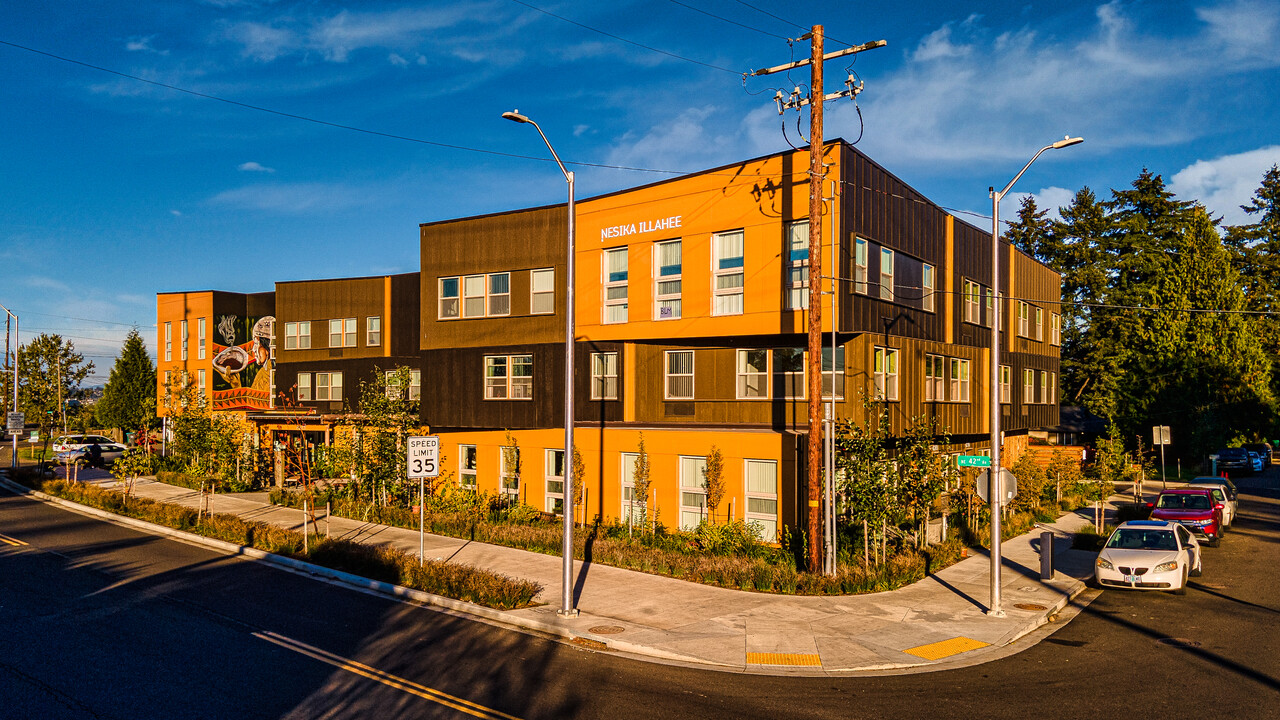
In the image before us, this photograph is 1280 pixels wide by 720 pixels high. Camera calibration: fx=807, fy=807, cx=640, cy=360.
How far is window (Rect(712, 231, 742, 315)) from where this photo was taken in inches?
968

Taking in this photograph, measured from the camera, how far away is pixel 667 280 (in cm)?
2634

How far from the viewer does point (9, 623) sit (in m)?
14.5

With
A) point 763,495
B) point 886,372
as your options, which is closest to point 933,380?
point 886,372

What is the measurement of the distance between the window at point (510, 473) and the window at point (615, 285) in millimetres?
6176

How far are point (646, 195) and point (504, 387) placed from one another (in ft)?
29.3

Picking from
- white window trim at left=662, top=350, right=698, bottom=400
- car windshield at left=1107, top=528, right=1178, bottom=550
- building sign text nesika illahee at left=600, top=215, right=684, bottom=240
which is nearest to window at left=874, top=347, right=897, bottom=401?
white window trim at left=662, top=350, right=698, bottom=400

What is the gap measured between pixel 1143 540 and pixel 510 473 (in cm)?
1970

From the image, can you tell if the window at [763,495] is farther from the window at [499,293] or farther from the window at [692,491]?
the window at [499,293]

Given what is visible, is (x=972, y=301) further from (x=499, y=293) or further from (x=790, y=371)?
(x=499, y=293)

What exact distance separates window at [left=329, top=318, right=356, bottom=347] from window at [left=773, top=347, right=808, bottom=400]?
24.8m

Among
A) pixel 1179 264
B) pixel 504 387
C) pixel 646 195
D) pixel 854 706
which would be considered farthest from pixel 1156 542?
pixel 1179 264

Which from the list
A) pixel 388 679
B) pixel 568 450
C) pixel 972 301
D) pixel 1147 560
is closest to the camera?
pixel 388 679

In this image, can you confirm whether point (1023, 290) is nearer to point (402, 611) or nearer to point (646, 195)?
point (646, 195)

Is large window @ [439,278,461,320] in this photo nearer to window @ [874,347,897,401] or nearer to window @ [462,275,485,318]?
window @ [462,275,485,318]
